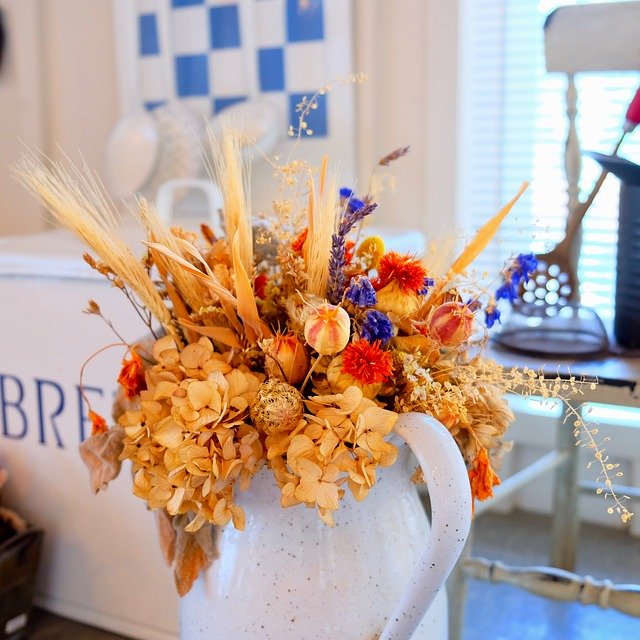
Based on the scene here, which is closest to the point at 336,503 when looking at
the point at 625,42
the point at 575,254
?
Result: the point at 575,254

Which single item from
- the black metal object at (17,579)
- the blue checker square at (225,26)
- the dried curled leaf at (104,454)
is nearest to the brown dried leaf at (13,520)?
the black metal object at (17,579)

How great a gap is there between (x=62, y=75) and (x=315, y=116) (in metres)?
0.68

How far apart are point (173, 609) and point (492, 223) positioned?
29.9 inches

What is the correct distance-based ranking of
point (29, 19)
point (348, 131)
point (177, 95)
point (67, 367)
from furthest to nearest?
point (29, 19) → point (177, 95) → point (348, 131) → point (67, 367)

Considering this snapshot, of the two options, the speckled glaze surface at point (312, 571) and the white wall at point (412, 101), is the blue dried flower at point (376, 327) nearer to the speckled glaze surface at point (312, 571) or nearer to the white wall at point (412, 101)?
the speckled glaze surface at point (312, 571)

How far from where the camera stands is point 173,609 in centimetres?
111

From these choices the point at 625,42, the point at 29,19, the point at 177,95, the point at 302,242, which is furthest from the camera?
the point at 29,19

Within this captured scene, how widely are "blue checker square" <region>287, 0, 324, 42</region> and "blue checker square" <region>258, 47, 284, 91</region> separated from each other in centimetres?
5

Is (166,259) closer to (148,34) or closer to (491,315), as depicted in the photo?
(491,315)

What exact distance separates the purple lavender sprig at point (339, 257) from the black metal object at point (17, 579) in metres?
0.76

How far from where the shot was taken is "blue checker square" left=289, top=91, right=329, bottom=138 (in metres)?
1.49

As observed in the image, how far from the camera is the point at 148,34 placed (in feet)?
5.40

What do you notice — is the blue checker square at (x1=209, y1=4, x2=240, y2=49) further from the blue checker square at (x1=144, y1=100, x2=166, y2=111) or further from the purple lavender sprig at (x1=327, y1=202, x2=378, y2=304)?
the purple lavender sprig at (x1=327, y1=202, x2=378, y2=304)

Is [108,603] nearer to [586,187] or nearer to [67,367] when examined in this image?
[67,367]
